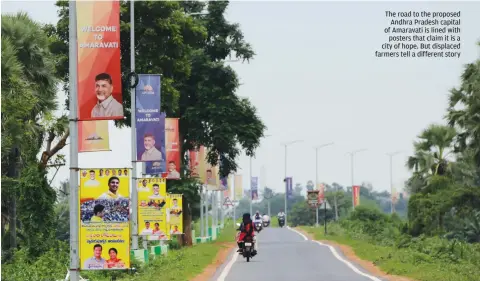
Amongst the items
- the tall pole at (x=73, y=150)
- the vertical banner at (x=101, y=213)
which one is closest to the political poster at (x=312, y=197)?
the vertical banner at (x=101, y=213)

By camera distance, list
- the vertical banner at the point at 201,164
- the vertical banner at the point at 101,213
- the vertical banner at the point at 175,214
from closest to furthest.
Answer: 1. the vertical banner at the point at 101,213
2. the vertical banner at the point at 175,214
3. the vertical banner at the point at 201,164

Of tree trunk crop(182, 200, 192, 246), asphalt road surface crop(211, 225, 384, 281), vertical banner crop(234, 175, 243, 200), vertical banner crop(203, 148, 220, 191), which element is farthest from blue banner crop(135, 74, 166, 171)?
vertical banner crop(234, 175, 243, 200)

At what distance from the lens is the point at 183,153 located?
62.7 m

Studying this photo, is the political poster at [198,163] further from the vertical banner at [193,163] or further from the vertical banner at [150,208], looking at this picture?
the vertical banner at [150,208]

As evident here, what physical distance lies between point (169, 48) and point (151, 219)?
18.5 metres

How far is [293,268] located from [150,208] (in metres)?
6.25

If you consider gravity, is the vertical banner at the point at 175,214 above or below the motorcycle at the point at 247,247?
above

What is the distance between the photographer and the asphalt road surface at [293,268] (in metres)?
30.0

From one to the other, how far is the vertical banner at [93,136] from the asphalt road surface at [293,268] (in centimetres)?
452

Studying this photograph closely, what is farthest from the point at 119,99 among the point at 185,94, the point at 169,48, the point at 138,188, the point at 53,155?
the point at 185,94

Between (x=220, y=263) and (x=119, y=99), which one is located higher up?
(x=119, y=99)

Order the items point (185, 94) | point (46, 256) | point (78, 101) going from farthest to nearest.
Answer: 1. point (185, 94)
2. point (46, 256)
3. point (78, 101)

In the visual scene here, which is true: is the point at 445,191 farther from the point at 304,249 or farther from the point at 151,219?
the point at 151,219

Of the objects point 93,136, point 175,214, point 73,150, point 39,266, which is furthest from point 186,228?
point 73,150
